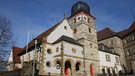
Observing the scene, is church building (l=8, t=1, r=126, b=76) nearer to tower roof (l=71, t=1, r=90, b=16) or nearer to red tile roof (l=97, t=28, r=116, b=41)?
tower roof (l=71, t=1, r=90, b=16)

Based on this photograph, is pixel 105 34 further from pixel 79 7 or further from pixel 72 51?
pixel 72 51

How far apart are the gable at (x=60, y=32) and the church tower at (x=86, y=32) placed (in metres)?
1.88

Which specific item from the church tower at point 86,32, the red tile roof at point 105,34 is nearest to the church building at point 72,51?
the church tower at point 86,32

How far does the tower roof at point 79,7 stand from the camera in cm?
3365

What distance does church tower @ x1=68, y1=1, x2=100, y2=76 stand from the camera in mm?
29844

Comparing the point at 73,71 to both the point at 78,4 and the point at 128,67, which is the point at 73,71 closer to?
the point at 78,4

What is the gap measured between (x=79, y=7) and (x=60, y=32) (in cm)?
892

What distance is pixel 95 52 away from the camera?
32125 mm

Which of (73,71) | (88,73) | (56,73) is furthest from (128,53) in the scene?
(56,73)

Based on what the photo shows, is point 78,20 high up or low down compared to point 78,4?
down

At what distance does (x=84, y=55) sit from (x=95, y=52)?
4492mm

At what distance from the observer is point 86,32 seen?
3117cm

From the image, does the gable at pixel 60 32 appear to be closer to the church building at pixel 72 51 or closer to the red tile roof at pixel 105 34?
the church building at pixel 72 51

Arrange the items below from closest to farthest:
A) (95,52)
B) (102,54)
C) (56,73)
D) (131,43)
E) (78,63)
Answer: (56,73), (78,63), (95,52), (102,54), (131,43)
